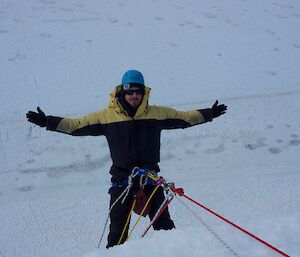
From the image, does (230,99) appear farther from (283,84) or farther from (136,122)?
(136,122)

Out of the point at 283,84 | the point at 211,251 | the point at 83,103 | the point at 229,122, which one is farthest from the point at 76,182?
the point at 283,84

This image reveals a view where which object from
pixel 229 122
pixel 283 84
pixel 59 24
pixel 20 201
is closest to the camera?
pixel 20 201

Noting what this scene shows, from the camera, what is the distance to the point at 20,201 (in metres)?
3.96

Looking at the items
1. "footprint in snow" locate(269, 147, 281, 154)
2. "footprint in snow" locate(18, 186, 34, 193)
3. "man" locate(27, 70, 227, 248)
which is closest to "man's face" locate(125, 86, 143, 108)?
"man" locate(27, 70, 227, 248)

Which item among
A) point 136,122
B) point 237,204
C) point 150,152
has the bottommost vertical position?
point 237,204

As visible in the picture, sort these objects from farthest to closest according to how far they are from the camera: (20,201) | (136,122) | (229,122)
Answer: (229,122), (20,201), (136,122)

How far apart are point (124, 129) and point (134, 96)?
8.9 inches

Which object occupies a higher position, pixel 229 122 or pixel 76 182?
pixel 229 122

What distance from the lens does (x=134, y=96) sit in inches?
107

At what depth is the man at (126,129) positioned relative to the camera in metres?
2.76

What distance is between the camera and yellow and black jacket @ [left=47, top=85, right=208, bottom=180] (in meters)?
2.77

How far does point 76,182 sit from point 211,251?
7.69 ft

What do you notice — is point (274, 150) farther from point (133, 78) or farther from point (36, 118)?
point (36, 118)

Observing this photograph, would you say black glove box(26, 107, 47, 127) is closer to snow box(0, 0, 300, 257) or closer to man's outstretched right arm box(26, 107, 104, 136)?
man's outstretched right arm box(26, 107, 104, 136)
